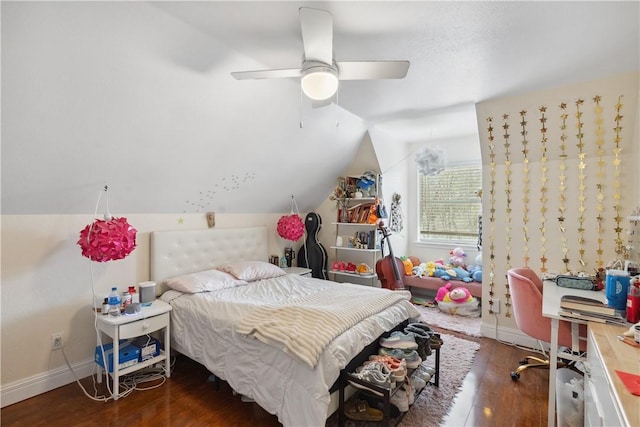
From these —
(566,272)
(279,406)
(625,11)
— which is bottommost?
(279,406)

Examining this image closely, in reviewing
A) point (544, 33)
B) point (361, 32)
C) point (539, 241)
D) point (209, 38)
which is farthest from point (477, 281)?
point (209, 38)

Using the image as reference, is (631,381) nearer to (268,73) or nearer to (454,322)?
(268,73)

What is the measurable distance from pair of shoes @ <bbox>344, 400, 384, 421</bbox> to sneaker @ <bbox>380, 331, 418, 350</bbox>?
0.39m

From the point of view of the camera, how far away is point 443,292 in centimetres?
417

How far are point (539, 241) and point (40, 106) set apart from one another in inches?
164

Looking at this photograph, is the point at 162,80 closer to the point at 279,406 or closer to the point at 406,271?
the point at 279,406

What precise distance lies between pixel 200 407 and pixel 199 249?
61.4 inches

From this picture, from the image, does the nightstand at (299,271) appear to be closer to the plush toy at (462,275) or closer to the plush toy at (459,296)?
the plush toy at (459,296)

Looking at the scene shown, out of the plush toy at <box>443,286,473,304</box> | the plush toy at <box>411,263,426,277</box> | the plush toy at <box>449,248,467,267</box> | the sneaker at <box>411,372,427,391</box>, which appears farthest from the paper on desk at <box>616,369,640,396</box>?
the plush toy at <box>449,248,467,267</box>

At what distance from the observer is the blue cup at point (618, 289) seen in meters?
1.84

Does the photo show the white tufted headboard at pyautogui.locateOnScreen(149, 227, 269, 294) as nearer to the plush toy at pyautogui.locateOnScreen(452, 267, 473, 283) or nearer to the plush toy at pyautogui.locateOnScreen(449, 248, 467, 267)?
the plush toy at pyautogui.locateOnScreen(452, 267, 473, 283)

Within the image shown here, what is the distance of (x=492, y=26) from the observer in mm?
1798

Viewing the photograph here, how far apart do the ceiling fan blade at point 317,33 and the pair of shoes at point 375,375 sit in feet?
5.88

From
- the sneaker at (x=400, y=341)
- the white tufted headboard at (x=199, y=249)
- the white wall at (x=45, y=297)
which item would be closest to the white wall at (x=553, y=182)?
the sneaker at (x=400, y=341)
